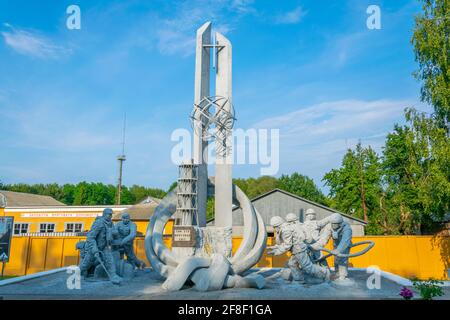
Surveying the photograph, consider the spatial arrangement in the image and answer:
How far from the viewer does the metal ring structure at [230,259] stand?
417 inches

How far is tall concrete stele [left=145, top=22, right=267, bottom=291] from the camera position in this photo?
417 inches

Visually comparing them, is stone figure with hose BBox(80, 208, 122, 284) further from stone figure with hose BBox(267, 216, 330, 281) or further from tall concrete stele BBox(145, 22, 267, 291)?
stone figure with hose BBox(267, 216, 330, 281)

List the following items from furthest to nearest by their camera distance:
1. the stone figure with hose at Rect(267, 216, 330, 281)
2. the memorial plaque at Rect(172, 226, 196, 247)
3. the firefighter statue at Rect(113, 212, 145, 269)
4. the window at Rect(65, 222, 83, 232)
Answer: the window at Rect(65, 222, 83, 232) → the firefighter statue at Rect(113, 212, 145, 269) → the memorial plaque at Rect(172, 226, 196, 247) → the stone figure with hose at Rect(267, 216, 330, 281)

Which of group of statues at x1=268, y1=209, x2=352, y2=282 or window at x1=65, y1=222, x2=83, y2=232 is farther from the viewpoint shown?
window at x1=65, y1=222, x2=83, y2=232

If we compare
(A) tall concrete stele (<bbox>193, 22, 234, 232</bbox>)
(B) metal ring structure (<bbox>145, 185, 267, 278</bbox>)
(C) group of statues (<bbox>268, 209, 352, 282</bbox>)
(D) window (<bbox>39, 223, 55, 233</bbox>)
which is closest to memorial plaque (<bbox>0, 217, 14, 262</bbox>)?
(B) metal ring structure (<bbox>145, 185, 267, 278</bbox>)

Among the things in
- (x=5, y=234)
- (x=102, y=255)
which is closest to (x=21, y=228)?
(x=5, y=234)

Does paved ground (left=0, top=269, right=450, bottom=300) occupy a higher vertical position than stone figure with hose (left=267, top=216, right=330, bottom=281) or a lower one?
lower

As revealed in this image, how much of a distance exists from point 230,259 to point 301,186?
156 feet

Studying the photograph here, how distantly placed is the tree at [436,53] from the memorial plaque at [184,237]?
10551 mm

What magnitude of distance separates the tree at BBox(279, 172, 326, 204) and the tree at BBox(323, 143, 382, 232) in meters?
23.5

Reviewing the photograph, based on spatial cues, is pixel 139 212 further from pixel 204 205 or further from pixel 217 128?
pixel 217 128

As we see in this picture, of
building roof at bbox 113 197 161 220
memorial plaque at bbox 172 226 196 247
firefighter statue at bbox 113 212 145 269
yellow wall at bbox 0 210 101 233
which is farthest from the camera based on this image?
yellow wall at bbox 0 210 101 233

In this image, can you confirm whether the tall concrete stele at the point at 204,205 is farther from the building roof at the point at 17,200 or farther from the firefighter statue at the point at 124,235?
the building roof at the point at 17,200
